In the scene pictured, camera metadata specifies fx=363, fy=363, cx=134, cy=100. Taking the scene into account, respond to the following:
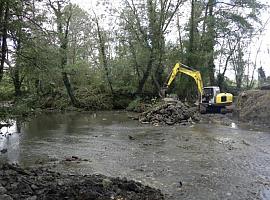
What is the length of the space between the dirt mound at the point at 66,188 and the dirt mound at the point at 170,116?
1335 cm

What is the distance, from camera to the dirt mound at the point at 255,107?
21534mm

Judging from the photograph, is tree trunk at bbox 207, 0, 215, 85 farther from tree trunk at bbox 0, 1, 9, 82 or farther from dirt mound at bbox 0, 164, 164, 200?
dirt mound at bbox 0, 164, 164, 200

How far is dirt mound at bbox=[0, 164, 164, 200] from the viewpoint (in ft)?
21.0

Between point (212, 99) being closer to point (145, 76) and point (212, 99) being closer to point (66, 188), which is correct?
point (145, 76)

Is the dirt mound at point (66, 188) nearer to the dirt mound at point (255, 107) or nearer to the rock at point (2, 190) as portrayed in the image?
the rock at point (2, 190)

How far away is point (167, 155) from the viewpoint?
11.9 m

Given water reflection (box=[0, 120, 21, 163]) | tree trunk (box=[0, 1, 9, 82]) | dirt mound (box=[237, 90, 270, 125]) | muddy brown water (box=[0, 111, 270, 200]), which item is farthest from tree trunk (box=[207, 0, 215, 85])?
tree trunk (box=[0, 1, 9, 82])

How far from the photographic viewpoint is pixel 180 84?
32.4m

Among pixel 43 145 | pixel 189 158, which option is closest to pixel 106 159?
pixel 189 158

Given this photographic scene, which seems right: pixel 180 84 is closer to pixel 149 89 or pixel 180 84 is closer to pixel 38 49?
pixel 149 89

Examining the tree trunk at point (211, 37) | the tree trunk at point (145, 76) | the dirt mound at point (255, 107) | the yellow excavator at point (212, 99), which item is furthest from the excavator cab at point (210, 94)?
the tree trunk at point (145, 76)

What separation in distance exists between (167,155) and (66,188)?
18.5 feet

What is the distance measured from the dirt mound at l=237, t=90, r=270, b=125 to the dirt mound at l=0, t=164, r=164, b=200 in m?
15.6

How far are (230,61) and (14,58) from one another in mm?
34253
